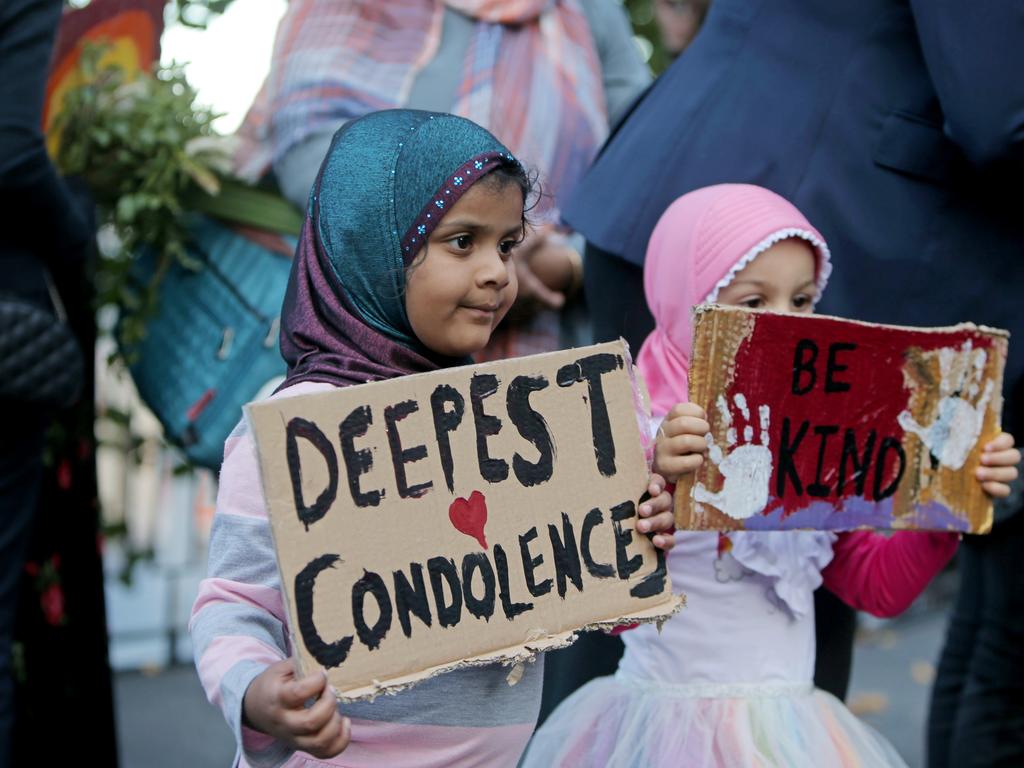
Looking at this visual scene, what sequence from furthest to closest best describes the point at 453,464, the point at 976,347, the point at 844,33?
1. the point at 844,33
2. the point at 976,347
3. the point at 453,464

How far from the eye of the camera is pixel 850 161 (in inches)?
98.4

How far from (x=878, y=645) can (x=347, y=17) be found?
5280 mm

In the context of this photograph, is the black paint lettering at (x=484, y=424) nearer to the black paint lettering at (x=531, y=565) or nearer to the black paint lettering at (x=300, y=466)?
the black paint lettering at (x=531, y=565)

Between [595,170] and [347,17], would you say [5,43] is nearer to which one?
[347,17]

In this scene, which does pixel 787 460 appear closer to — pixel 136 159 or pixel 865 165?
pixel 865 165

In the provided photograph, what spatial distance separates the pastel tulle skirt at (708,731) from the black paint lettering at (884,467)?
1.29 feet

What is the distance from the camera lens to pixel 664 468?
6.41ft

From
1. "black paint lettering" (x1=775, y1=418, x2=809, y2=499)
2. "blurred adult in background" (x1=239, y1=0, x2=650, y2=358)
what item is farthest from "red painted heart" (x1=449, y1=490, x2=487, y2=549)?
"blurred adult in background" (x1=239, y1=0, x2=650, y2=358)

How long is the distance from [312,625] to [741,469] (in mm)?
701

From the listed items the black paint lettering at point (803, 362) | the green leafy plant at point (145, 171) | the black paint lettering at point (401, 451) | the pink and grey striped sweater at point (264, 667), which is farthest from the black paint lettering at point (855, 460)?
the green leafy plant at point (145, 171)

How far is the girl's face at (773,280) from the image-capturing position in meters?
2.28

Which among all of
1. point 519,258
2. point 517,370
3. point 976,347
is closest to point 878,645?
point 519,258

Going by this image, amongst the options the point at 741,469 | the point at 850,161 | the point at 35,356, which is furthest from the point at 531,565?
the point at 35,356

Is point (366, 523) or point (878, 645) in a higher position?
point (366, 523)
